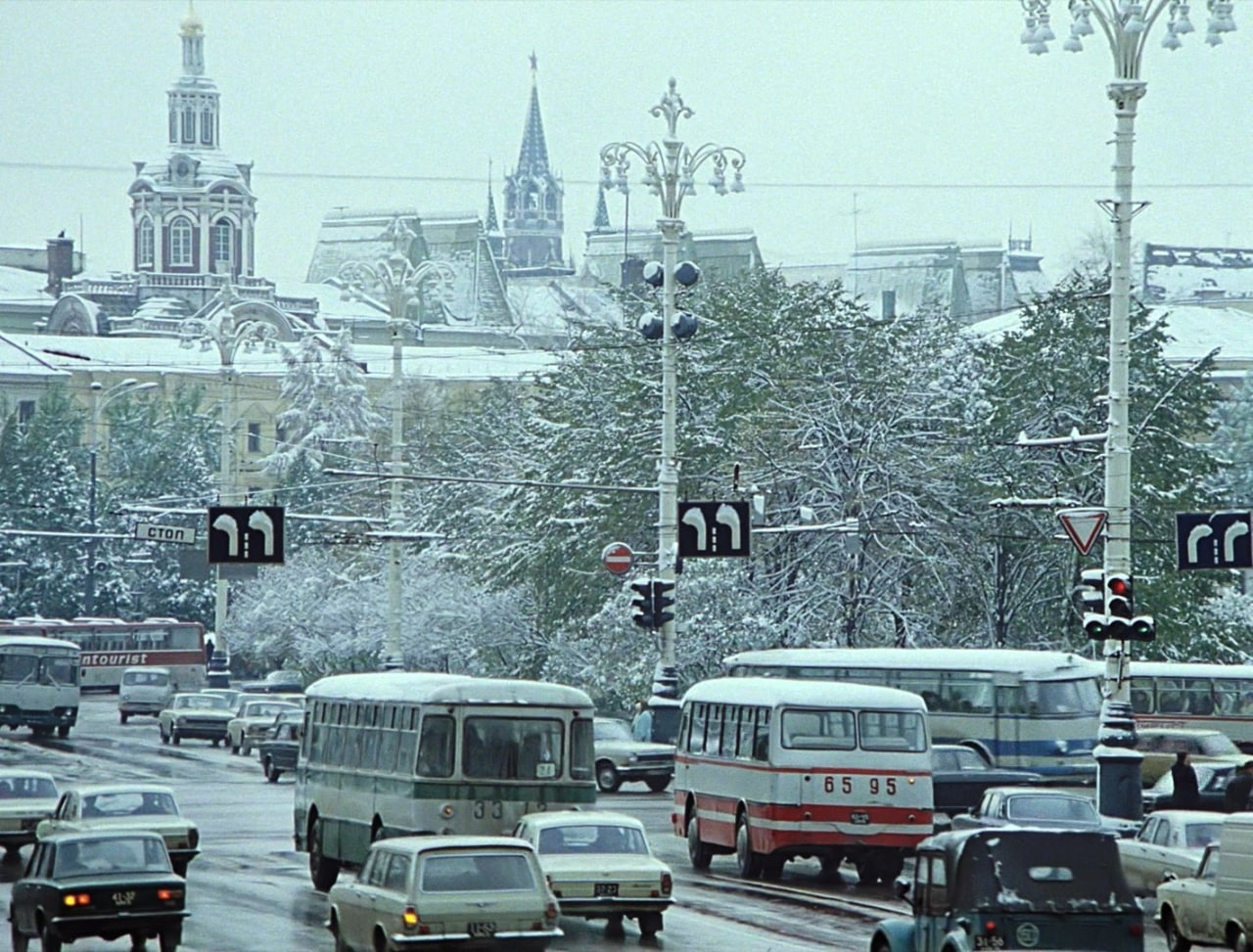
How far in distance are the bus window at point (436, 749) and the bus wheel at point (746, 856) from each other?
5.17 metres

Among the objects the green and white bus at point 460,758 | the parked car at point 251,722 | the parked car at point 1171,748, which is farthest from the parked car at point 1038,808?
the parked car at point 251,722

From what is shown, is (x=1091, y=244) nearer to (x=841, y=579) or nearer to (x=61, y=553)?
(x=61, y=553)

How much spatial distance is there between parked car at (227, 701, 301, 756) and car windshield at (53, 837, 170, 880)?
3391 centimetres

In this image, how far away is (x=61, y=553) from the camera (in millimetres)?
108188

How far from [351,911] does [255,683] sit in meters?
60.2

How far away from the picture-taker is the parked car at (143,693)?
74.1 metres

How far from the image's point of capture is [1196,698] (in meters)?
53.0

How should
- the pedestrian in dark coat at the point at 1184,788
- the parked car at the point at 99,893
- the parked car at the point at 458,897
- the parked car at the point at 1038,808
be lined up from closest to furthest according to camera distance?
the parked car at the point at 458,897
the parked car at the point at 99,893
the parked car at the point at 1038,808
the pedestrian in dark coat at the point at 1184,788

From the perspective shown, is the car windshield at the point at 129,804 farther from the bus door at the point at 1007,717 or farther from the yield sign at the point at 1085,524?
the bus door at the point at 1007,717

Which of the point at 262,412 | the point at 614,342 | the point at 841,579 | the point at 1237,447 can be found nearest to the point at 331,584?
the point at 614,342

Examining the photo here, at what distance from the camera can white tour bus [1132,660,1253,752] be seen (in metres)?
52.6

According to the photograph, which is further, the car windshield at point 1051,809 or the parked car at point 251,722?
the parked car at point 251,722

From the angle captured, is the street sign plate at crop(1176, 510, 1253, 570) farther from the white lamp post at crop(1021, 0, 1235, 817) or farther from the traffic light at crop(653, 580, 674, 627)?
the traffic light at crop(653, 580, 674, 627)

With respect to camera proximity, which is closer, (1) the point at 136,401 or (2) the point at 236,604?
(2) the point at 236,604
